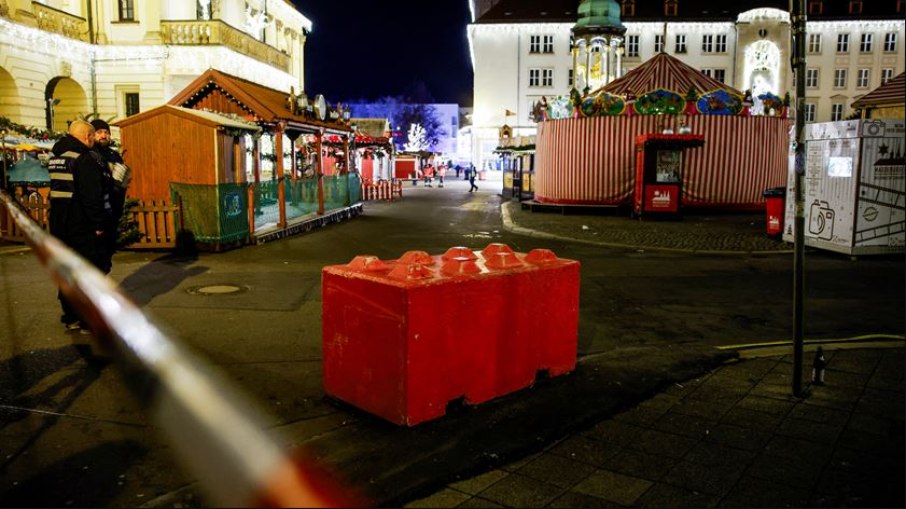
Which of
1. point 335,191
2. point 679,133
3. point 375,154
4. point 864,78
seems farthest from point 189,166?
point 864,78

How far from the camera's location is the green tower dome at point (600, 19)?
31469 mm

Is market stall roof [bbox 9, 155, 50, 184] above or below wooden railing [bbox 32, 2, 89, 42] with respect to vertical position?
below

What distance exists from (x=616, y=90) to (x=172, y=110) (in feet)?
59.9

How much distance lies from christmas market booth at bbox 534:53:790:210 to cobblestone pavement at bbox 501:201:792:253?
121cm

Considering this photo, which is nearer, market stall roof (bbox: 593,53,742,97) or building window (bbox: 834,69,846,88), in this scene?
market stall roof (bbox: 593,53,742,97)

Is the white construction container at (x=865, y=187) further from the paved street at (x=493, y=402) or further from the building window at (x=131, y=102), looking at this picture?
the building window at (x=131, y=102)

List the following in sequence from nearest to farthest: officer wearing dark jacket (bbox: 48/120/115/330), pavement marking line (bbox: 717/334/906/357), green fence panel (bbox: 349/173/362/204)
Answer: pavement marking line (bbox: 717/334/906/357), officer wearing dark jacket (bbox: 48/120/115/330), green fence panel (bbox: 349/173/362/204)

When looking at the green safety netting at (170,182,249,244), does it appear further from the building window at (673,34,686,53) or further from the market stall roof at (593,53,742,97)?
the building window at (673,34,686,53)

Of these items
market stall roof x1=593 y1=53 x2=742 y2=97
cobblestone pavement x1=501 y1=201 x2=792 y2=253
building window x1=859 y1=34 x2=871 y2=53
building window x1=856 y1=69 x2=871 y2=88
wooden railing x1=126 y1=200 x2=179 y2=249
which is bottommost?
cobblestone pavement x1=501 y1=201 x2=792 y2=253

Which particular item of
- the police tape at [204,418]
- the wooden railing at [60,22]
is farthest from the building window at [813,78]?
the police tape at [204,418]

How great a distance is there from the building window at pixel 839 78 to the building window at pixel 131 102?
188 feet

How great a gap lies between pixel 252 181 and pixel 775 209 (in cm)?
1379

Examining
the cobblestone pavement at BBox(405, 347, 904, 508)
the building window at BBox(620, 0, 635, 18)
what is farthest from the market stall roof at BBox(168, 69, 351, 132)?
the building window at BBox(620, 0, 635, 18)

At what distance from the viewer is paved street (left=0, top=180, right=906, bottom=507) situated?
3.66 m
